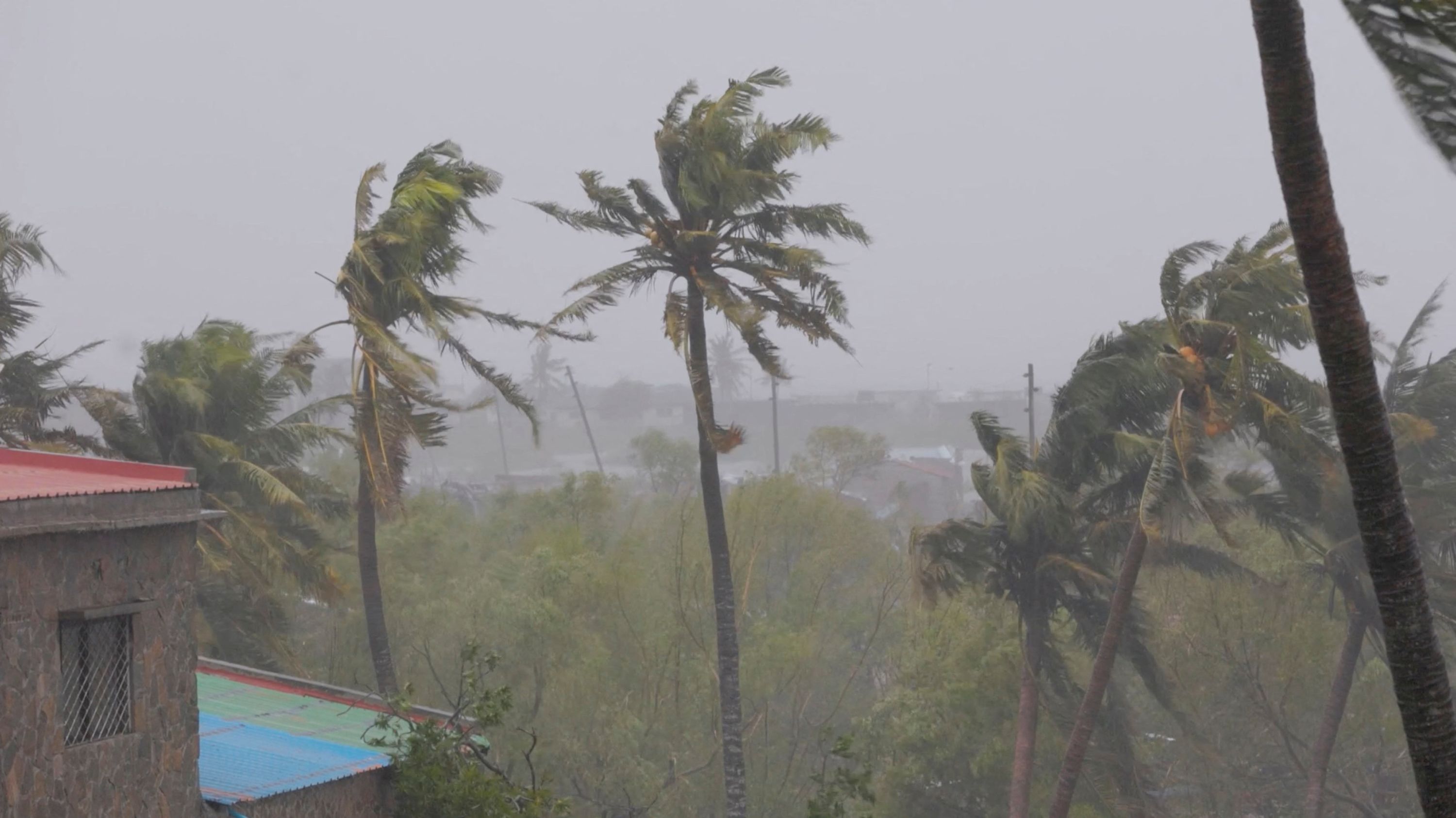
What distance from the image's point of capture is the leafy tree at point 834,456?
163ft

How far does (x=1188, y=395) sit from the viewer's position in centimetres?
1593

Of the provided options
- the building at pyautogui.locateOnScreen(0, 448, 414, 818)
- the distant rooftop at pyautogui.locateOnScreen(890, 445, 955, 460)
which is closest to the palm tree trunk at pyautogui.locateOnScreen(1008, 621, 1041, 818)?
the building at pyautogui.locateOnScreen(0, 448, 414, 818)

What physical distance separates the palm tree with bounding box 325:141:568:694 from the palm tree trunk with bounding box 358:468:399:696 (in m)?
0.02

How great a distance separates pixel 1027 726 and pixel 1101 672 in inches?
89.6

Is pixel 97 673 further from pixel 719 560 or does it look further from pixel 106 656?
pixel 719 560

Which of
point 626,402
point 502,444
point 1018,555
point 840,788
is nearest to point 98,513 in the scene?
point 840,788

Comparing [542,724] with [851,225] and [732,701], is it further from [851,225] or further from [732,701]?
[851,225]

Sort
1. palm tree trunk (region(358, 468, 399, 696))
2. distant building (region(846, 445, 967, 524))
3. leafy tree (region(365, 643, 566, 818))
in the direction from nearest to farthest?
leafy tree (region(365, 643, 566, 818)) → palm tree trunk (region(358, 468, 399, 696)) → distant building (region(846, 445, 967, 524))

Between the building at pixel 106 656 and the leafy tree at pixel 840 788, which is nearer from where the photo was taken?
the building at pixel 106 656

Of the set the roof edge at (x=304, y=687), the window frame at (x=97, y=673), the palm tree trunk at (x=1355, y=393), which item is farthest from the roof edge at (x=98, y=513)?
the palm tree trunk at (x=1355, y=393)

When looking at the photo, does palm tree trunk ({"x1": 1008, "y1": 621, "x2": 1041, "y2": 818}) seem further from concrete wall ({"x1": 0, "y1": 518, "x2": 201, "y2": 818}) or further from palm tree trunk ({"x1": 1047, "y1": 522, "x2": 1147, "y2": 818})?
concrete wall ({"x1": 0, "y1": 518, "x2": 201, "y2": 818})

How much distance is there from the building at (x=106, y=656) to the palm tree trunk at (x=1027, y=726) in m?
10.4

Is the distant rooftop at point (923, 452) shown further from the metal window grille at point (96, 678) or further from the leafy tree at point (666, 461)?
the metal window grille at point (96, 678)

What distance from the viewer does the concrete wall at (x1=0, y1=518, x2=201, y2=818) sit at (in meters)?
8.43
